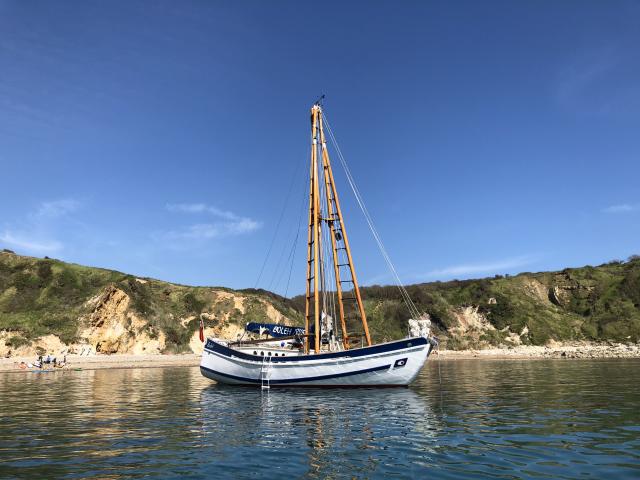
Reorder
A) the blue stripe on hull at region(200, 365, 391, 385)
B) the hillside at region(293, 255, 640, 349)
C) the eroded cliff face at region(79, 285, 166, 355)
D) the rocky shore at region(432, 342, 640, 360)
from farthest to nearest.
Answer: the hillside at region(293, 255, 640, 349), the rocky shore at region(432, 342, 640, 360), the eroded cliff face at region(79, 285, 166, 355), the blue stripe on hull at region(200, 365, 391, 385)

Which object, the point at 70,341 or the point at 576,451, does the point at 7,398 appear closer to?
the point at 576,451

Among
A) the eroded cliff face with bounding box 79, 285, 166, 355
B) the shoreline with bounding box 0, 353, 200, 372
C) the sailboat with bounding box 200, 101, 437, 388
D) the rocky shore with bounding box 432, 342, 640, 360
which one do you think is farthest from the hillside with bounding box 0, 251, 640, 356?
the sailboat with bounding box 200, 101, 437, 388

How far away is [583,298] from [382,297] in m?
48.6

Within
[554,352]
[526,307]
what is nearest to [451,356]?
[554,352]

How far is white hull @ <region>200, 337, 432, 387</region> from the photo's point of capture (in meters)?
31.8

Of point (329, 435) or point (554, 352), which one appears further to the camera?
point (554, 352)

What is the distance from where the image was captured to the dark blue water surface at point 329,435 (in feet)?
39.1

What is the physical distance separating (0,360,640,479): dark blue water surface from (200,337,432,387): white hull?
2.41 meters

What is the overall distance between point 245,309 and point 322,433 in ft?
249

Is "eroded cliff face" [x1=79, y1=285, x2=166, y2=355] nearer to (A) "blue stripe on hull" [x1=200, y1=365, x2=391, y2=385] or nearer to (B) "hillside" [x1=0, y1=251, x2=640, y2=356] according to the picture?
(B) "hillside" [x1=0, y1=251, x2=640, y2=356]

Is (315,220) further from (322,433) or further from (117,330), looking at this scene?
(117,330)

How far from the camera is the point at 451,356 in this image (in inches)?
3465

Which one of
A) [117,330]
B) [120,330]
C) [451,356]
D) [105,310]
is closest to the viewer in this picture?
[117,330]

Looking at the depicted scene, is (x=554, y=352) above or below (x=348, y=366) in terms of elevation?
below
